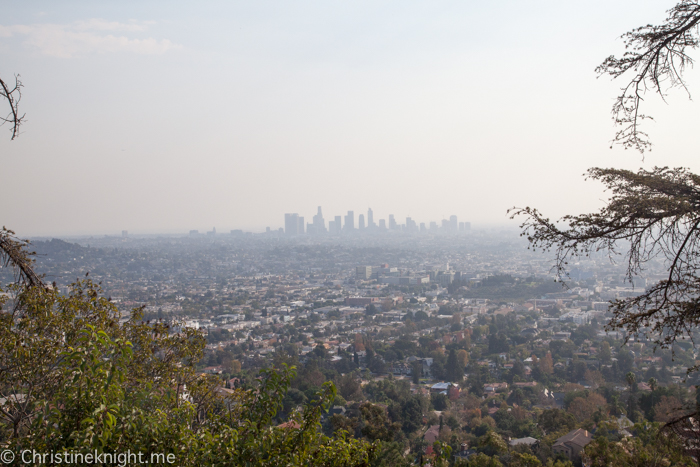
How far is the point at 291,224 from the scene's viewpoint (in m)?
121

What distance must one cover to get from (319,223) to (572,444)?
114 m

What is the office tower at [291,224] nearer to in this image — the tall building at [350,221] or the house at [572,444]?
the tall building at [350,221]

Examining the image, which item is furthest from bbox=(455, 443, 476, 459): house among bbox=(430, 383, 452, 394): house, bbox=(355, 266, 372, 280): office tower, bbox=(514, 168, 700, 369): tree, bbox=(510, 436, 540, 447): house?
bbox=(355, 266, 372, 280): office tower

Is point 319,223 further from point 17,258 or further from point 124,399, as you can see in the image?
point 124,399

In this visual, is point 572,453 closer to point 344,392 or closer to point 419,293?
point 344,392

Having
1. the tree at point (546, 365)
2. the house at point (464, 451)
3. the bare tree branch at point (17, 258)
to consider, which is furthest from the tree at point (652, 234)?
the tree at point (546, 365)

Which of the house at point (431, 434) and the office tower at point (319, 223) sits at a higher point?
the office tower at point (319, 223)

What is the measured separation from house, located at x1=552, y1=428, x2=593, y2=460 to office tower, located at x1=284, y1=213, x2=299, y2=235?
111m

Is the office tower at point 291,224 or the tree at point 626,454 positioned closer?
the tree at point 626,454

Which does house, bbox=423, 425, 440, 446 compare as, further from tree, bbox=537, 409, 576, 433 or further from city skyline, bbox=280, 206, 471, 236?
city skyline, bbox=280, 206, 471, 236

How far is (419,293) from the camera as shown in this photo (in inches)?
1823

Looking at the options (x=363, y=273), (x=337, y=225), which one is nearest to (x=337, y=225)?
(x=337, y=225)

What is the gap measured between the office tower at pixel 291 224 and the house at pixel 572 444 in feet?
364

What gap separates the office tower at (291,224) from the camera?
392ft
